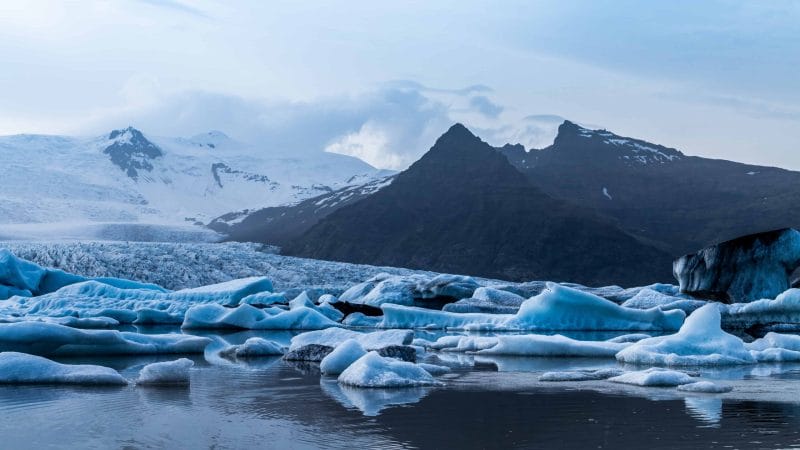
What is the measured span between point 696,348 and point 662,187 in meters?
112

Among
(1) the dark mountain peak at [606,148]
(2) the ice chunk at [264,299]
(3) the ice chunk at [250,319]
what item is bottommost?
(3) the ice chunk at [250,319]

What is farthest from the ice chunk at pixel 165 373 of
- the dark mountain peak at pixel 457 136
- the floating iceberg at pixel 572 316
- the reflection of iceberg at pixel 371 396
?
the dark mountain peak at pixel 457 136

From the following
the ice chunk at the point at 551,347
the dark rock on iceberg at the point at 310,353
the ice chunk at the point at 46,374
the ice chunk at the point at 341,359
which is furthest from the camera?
the ice chunk at the point at 551,347

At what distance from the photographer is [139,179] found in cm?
16650

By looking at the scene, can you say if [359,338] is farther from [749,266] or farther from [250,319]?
[749,266]

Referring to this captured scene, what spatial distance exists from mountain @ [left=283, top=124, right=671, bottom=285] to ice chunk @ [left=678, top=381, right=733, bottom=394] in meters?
75.0

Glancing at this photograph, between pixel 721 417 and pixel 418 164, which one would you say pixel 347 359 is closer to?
pixel 721 417

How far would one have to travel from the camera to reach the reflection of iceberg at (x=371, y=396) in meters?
7.84

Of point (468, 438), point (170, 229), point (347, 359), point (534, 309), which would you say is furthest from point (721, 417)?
point (170, 229)

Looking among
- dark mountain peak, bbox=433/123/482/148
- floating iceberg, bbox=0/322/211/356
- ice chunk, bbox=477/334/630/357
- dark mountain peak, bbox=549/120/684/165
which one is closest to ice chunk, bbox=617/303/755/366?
ice chunk, bbox=477/334/630/357

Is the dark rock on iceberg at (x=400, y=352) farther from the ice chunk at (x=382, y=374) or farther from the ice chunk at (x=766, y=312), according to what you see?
the ice chunk at (x=766, y=312)

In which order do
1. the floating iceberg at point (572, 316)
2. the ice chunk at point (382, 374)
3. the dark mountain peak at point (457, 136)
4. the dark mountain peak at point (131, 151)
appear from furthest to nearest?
1. the dark mountain peak at point (131, 151)
2. the dark mountain peak at point (457, 136)
3. the floating iceberg at point (572, 316)
4. the ice chunk at point (382, 374)

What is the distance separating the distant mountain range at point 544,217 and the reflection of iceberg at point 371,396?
7569cm

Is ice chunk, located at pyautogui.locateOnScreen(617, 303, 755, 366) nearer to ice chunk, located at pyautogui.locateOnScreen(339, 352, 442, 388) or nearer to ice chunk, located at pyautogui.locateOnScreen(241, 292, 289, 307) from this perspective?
ice chunk, located at pyautogui.locateOnScreen(339, 352, 442, 388)
